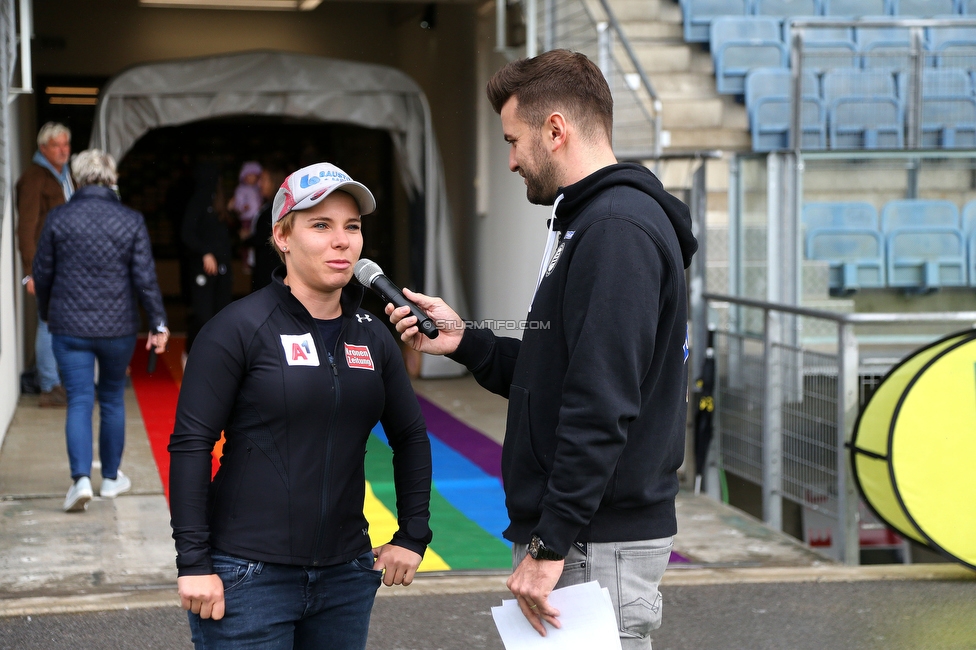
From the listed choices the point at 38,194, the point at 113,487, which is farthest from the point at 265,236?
the point at 38,194

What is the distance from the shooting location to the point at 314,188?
225cm

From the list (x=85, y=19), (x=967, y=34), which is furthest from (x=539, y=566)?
(x=85, y=19)

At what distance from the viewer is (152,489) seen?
628cm

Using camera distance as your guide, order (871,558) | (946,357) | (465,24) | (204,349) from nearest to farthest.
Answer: (204,349) → (946,357) → (871,558) → (465,24)

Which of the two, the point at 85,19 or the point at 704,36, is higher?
the point at 85,19

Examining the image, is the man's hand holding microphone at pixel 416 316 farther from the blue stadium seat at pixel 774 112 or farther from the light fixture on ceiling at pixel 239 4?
the light fixture on ceiling at pixel 239 4

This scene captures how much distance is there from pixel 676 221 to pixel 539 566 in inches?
30.4

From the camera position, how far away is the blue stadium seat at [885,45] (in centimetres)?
852

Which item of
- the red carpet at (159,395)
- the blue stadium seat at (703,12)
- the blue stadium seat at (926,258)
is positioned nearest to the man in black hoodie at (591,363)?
the red carpet at (159,395)

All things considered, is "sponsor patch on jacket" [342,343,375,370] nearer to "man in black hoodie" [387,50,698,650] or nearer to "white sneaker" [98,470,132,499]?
"man in black hoodie" [387,50,698,650]

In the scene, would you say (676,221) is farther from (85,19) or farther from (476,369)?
(85,19)

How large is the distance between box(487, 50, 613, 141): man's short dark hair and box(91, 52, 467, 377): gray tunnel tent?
7883 mm

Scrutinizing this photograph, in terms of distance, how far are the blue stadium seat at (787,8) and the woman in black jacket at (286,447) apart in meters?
9.30

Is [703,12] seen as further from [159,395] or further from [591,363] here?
[591,363]
